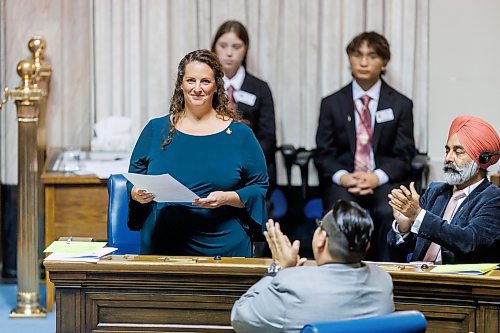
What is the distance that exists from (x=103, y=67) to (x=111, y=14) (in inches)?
14.6

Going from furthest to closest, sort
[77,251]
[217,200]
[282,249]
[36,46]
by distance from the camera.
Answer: [36,46]
[217,200]
[77,251]
[282,249]

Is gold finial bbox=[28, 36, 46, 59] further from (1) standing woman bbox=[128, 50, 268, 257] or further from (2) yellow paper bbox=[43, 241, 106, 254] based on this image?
(2) yellow paper bbox=[43, 241, 106, 254]

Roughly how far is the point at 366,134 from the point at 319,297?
4.01 m

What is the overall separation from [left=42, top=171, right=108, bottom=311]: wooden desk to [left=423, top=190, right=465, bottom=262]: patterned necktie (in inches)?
107

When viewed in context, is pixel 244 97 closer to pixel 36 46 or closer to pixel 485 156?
pixel 36 46

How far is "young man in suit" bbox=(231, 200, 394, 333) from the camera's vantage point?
370cm

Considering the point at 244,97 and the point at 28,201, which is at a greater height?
the point at 244,97

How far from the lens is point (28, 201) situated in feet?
23.6

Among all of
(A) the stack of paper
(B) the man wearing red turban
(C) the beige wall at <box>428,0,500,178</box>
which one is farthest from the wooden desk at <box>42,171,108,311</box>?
(B) the man wearing red turban

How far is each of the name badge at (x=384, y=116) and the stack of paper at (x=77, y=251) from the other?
2993 mm

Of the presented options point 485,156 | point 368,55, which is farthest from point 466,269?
point 368,55

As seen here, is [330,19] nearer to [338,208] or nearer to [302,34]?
[302,34]

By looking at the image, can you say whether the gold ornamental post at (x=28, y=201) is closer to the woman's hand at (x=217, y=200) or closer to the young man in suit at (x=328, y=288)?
the woman's hand at (x=217, y=200)

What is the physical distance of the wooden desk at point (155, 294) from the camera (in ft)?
14.8
